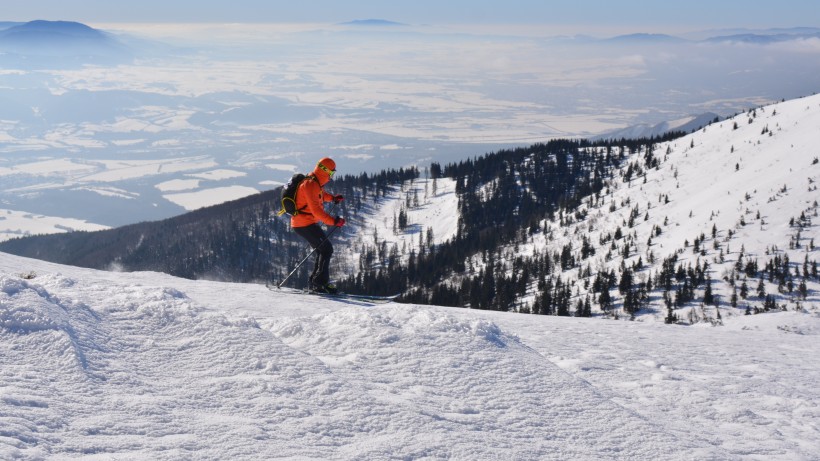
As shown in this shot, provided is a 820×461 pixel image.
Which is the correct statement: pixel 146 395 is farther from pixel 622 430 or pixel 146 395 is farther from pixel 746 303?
pixel 746 303

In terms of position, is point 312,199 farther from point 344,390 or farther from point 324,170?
point 344,390

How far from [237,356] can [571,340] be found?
785 cm

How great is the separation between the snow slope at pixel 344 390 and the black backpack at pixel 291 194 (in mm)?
5053

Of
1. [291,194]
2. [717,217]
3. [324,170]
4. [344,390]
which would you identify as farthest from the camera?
[717,217]

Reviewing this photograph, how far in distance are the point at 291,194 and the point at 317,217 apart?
0.97 meters

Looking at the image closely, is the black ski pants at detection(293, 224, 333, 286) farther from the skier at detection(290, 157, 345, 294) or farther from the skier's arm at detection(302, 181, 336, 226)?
the skier's arm at detection(302, 181, 336, 226)

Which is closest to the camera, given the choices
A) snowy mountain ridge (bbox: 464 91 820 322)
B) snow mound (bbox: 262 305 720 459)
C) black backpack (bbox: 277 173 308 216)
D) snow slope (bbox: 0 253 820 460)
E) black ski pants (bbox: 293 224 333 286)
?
snow slope (bbox: 0 253 820 460)

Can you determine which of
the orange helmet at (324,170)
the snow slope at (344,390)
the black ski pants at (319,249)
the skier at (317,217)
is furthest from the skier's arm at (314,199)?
the snow slope at (344,390)

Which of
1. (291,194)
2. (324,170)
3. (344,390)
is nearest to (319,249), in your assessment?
(291,194)

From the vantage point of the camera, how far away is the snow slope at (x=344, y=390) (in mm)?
6477

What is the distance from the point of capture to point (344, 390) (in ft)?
26.0

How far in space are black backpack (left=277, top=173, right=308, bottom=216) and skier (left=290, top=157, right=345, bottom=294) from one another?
0.33 feet

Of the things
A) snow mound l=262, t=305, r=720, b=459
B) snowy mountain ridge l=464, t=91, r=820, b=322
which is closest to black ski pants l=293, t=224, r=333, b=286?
snow mound l=262, t=305, r=720, b=459

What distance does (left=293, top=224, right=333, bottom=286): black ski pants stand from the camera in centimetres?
1758
